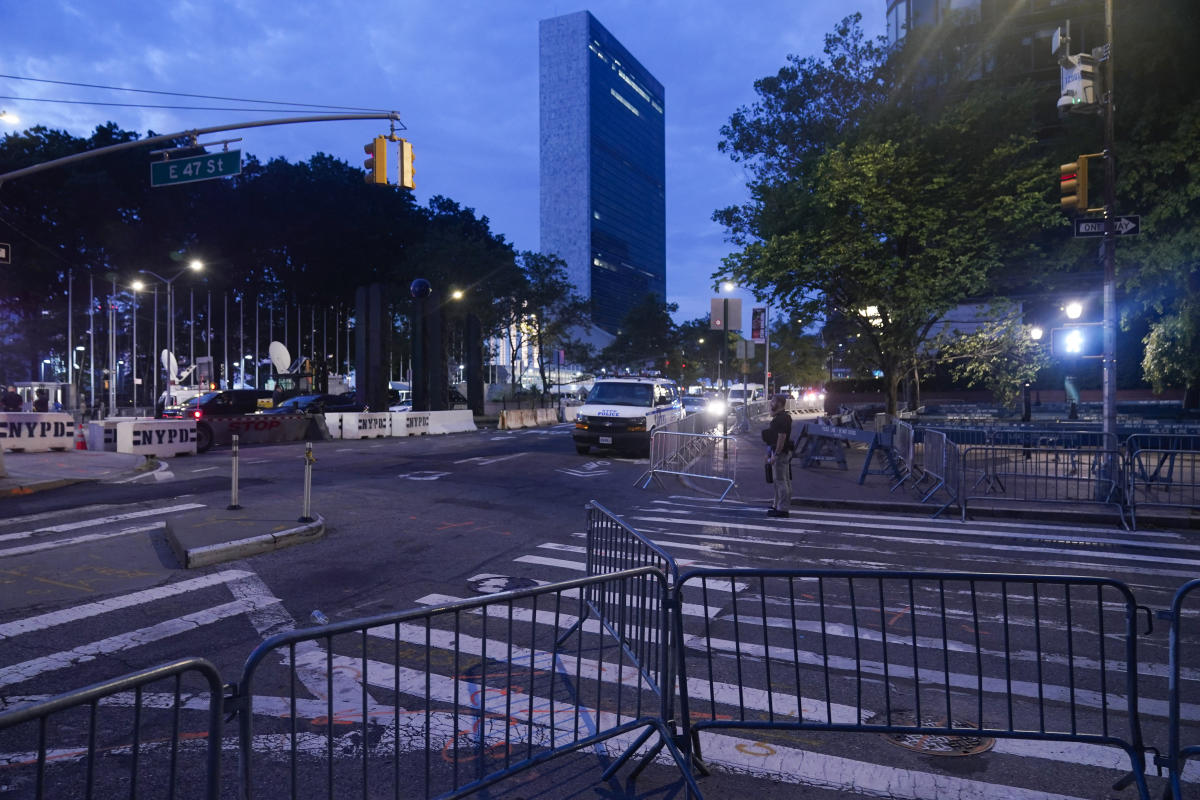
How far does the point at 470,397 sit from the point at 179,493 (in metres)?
30.0

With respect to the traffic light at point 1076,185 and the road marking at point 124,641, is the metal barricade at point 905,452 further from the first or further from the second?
the road marking at point 124,641

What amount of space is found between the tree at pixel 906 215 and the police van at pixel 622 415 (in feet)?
18.4

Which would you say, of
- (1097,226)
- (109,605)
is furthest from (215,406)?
(1097,226)

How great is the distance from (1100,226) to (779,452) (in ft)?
23.9

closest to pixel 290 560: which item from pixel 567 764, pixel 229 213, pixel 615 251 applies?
pixel 567 764

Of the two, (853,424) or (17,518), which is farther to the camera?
(853,424)

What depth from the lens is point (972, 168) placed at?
2278 cm

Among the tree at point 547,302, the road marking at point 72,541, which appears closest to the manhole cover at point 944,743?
the road marking at point 72,541

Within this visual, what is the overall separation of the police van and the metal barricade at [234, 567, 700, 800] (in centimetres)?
1437

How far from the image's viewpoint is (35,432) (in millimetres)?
21062

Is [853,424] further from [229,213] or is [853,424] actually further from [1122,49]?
[229,213]

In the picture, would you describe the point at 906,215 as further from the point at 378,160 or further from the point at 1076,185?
the point at 378,160

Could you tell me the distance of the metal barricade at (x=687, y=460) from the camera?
16.2 metres

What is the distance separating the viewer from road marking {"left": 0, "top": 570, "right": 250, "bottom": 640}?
6227mm
